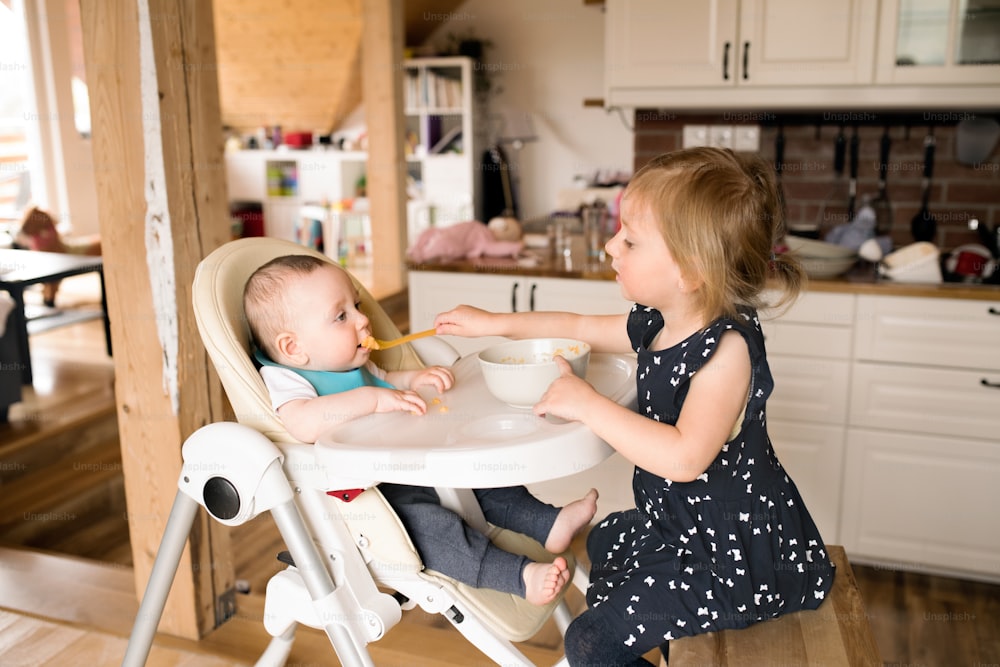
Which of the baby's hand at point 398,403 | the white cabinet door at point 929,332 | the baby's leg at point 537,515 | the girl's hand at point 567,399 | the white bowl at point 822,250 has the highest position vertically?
the white bowl at point 822,250

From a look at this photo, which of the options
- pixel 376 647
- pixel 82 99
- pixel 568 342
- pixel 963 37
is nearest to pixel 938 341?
pixel 963 37

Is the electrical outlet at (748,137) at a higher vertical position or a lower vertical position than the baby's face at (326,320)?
higher

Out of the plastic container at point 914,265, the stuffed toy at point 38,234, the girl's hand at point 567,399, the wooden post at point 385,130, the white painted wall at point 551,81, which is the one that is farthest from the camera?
the white painted wall at point 551,81

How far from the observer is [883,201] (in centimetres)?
317

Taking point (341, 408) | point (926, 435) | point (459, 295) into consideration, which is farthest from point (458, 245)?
point (341, 408)

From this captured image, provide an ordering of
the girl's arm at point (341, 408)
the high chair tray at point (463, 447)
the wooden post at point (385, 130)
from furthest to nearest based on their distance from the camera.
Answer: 1. the wooden post at point (385, 130)
2. the girl's arm at point (341, 408)
3. the high chair tray at point (463, 447)

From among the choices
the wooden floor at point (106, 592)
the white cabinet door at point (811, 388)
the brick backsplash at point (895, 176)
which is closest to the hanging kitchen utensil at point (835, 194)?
the brick backsplash at point (895, 176)

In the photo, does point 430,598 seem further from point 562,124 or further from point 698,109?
point 562,124

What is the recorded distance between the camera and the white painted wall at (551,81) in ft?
20.8

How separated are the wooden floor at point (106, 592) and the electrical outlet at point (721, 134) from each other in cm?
159

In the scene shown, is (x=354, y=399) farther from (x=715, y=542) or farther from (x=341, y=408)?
(x=715, y=542)

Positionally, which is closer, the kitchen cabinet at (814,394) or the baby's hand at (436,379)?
the baby's hand at (436,379)

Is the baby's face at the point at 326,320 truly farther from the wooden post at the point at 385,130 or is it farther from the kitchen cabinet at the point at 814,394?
the wooden post at the point at 385,130

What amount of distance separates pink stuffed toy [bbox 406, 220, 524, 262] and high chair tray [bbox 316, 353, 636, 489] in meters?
1.71
